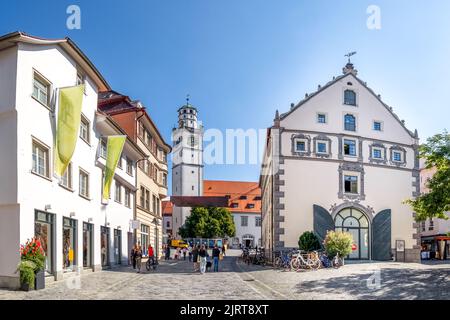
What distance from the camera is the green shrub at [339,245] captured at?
1162 inches

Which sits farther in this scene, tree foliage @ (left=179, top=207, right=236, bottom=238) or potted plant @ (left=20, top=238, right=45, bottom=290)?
tree foliage @ (left=179, top=207, right=236, bottom=238)

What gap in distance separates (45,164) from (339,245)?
17.5 meters

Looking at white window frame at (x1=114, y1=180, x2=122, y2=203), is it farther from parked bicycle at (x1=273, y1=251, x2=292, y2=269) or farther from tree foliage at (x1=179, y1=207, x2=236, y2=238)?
tree foliage at (x1=179, y1=207, x2=236, y2=238)

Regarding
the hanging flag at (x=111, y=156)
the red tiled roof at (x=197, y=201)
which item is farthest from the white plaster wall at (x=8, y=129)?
the red tiled roof at (x=197, y=201)

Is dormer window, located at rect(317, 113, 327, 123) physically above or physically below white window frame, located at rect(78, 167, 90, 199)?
above

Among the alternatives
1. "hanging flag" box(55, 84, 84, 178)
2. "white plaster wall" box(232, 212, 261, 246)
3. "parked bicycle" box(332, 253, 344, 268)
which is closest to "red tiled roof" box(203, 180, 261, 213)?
"white plaster wall" box(232, 212, 261, 246)

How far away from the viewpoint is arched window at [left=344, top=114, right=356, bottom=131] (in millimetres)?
37219

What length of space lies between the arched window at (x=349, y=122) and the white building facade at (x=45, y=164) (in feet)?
58.1

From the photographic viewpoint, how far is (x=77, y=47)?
2278 cm

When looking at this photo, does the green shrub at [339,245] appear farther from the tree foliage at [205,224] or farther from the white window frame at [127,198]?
the tree foliage at [205,224]

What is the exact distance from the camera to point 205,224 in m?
86.9

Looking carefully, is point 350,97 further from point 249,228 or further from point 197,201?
point 249,228

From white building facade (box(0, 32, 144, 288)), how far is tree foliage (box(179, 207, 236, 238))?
58.4 m

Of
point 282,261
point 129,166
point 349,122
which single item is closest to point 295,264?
point 282,261
